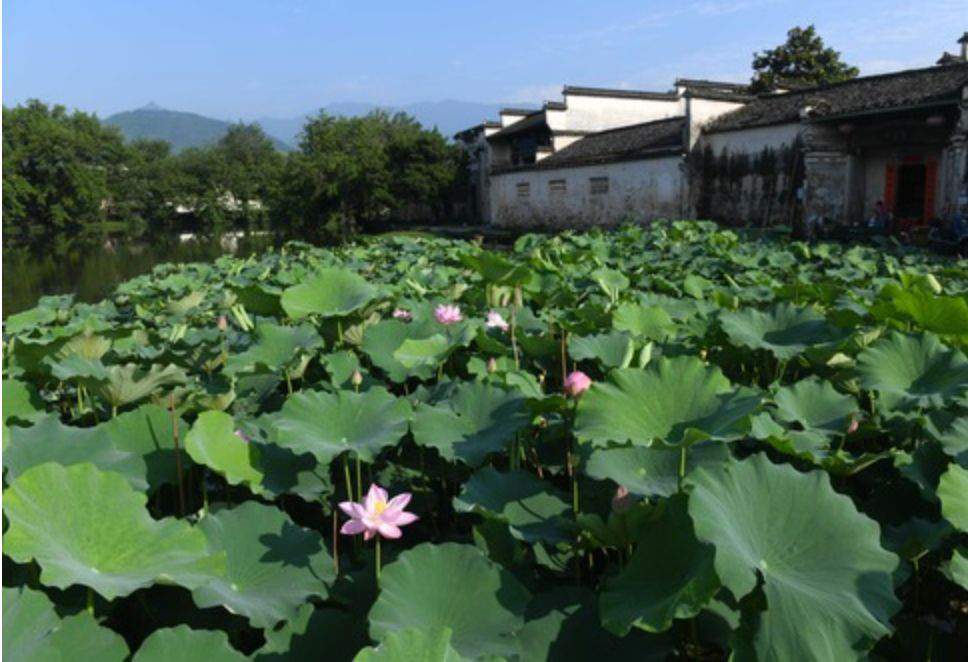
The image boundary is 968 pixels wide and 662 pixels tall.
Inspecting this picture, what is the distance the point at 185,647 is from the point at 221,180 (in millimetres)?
42305

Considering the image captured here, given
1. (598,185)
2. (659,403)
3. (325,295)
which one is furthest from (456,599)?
(598,185)

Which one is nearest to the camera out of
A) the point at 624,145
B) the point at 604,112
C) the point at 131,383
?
the point at 131,383

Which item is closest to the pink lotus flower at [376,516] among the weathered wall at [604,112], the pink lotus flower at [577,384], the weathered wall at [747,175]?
the pink lotus flower at [577,384]

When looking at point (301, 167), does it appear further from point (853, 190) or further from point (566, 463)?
point (566, 463)

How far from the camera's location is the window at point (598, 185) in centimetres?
1759

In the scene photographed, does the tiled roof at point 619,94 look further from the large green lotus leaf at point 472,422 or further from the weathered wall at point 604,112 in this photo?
the large green lotus leaf at point 472,422

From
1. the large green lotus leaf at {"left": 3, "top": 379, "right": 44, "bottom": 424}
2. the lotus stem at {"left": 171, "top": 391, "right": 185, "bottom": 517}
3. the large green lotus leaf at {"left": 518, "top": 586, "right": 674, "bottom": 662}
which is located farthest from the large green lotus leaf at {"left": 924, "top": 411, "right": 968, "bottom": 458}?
the large green lotus leaf at {"left": 3, "top": 379, "right": 44, "bottom": 424}

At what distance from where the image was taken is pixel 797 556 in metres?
0.81

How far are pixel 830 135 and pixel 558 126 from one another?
9.28 meters

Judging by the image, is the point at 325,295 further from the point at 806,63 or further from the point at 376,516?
the point at 806,63

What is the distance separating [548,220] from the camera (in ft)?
64.1

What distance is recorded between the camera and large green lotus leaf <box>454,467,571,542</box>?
96 cm

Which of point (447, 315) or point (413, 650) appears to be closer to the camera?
point (413, 650)

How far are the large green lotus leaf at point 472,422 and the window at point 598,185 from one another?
16.8 m
